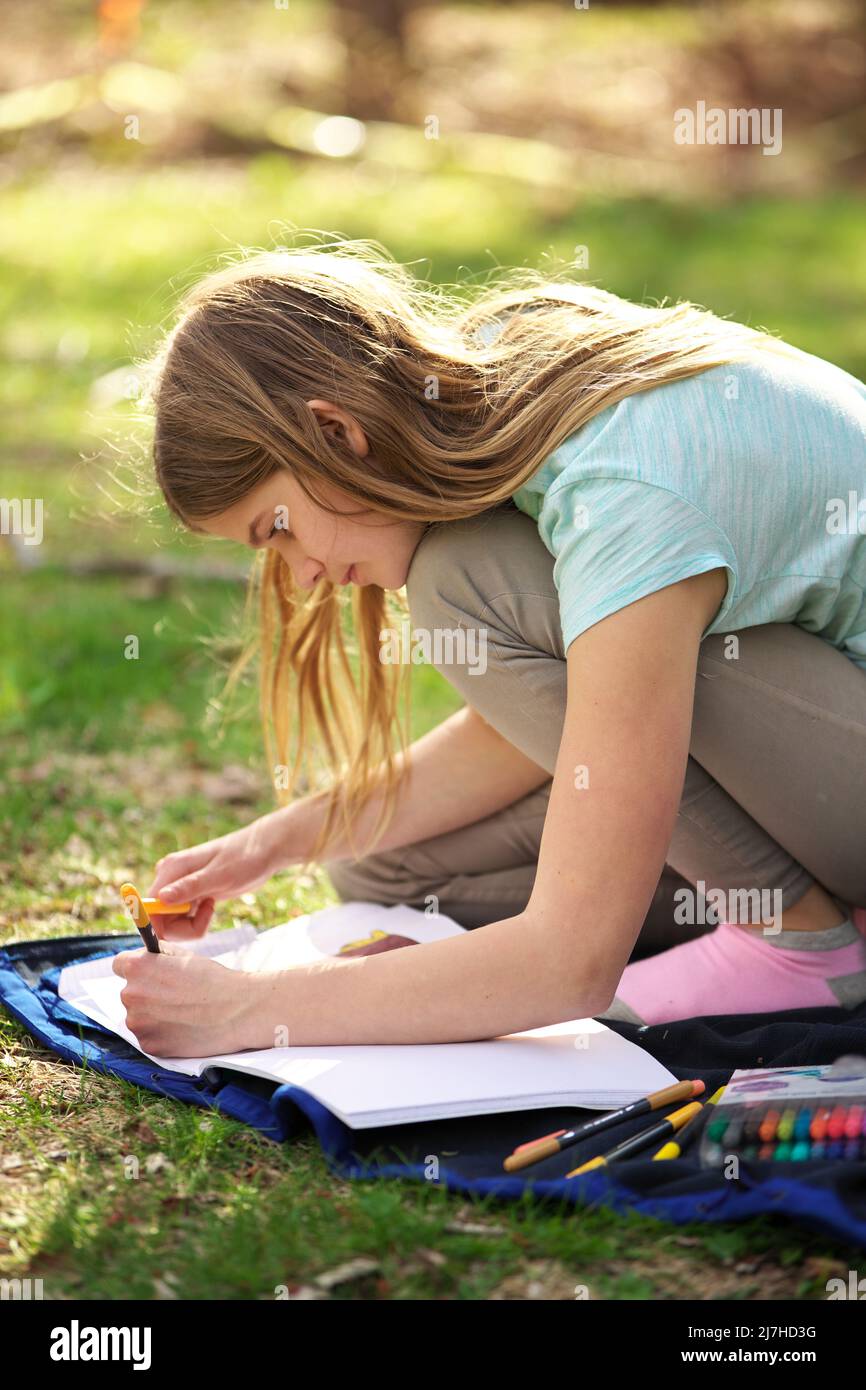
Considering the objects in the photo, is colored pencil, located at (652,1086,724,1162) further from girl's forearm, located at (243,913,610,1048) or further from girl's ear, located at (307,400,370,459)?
girl's ear, located at (307,400,370,459)

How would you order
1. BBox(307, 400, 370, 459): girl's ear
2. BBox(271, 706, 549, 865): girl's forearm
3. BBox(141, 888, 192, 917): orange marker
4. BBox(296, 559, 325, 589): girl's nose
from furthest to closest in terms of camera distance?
BBox(271, 706, 549, 865): girl's forearm < BBox(141, 888, 192, 917): orange marker < BBox(296, 559, 325, 589): girl's nose < BBox(307, 400, 370, 459): girl's ear

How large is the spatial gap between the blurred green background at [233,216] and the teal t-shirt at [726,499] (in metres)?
0.84

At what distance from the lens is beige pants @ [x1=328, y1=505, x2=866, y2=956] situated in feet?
6.88

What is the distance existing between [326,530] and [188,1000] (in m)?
0.67

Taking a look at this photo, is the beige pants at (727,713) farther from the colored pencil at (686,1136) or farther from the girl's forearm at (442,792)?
the colored pencil at (686,1136)

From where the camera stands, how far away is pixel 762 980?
225cm

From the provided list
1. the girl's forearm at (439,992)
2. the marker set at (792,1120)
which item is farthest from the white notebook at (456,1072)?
the marker set at (792,1120)

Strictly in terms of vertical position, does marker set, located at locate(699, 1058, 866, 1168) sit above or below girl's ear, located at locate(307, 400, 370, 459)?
below

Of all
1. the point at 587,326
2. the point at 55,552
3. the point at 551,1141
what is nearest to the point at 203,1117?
the point at 551,1141

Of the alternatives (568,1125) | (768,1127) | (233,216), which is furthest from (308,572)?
(233,216)

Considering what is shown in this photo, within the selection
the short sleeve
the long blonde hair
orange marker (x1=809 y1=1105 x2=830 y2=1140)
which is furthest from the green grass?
the long blonde hair

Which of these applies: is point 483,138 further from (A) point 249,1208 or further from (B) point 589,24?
(A) point 249,1208

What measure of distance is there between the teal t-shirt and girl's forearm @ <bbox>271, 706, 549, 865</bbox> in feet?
1.90
